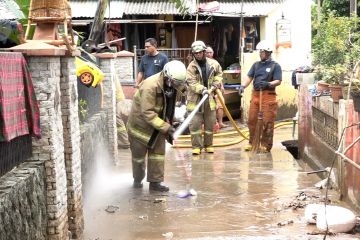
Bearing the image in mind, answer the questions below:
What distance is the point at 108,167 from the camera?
10.7 m

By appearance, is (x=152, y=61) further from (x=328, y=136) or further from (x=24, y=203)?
(x=24, y=203)

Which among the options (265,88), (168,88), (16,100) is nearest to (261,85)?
(265,88)

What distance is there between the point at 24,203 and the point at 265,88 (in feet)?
24.7

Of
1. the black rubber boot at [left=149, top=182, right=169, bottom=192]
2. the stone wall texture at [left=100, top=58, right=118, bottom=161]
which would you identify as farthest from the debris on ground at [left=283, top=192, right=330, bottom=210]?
the stone wall texture at [left=100, top=58, right=118, bottom=161]

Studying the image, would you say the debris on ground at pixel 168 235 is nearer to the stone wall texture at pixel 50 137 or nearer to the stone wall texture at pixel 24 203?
the stone wall texture at pixel 50 137

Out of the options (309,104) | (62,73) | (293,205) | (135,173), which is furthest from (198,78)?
(62,73)

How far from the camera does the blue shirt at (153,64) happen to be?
12323 mm

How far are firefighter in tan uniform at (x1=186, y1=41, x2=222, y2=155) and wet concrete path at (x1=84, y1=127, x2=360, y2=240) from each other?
0.47 m

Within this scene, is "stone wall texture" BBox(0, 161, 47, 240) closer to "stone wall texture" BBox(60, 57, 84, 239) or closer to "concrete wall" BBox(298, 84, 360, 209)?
"stone wall texture" BBox(60, 57, 84, 239)

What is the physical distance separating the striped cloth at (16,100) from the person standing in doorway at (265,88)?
684 cm

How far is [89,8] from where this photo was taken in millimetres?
17797

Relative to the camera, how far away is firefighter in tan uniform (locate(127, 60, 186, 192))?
27.7ft

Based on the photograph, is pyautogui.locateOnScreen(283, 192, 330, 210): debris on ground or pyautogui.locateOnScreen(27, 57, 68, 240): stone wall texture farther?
pyautogui.locateOnScreen(283, 192, 330, 210): debris on ground

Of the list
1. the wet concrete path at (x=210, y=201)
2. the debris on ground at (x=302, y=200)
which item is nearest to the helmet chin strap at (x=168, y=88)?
the wet concrete path at (x=210, y=201)
